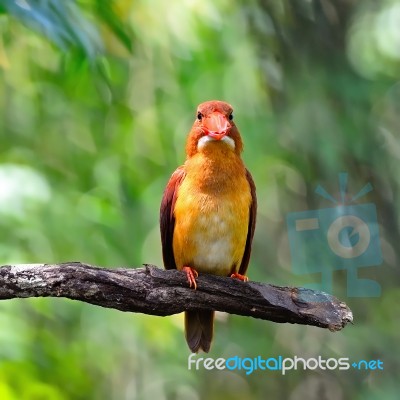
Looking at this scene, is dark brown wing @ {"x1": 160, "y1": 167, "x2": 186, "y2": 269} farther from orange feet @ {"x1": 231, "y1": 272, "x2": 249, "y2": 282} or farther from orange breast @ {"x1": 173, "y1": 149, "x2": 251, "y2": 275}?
orange feet @ {"x1": 231, "y1": 272, "x2": 249, "y2": 282}

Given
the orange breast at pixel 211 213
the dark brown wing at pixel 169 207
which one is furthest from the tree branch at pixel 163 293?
the dark brown wing at pixel 169 207

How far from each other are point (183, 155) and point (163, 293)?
5.95 feet

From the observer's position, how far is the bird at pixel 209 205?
2938 mm

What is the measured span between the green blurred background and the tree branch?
148cm

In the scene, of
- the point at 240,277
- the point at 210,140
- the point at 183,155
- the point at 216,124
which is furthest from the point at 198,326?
the point at 183,155

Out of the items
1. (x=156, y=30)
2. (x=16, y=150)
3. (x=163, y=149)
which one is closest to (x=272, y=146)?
(x=163, y=149)

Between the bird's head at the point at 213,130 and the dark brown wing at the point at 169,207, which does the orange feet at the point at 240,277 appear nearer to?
the dark brown wing at the point at 169,207

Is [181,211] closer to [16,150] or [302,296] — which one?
[302,296]

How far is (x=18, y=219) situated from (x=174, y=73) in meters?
1.31

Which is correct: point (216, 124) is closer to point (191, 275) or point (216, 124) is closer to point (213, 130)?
point (213, 130)

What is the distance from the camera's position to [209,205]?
2.99 meters

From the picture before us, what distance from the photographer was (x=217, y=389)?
4.87 meters

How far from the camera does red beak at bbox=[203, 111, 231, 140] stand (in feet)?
9.10

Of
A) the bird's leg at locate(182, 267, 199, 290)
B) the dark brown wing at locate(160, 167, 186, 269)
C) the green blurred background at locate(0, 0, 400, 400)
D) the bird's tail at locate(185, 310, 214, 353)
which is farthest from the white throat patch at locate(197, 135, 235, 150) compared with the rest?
the green blurred background at locate(0, 0, 400, 400)
